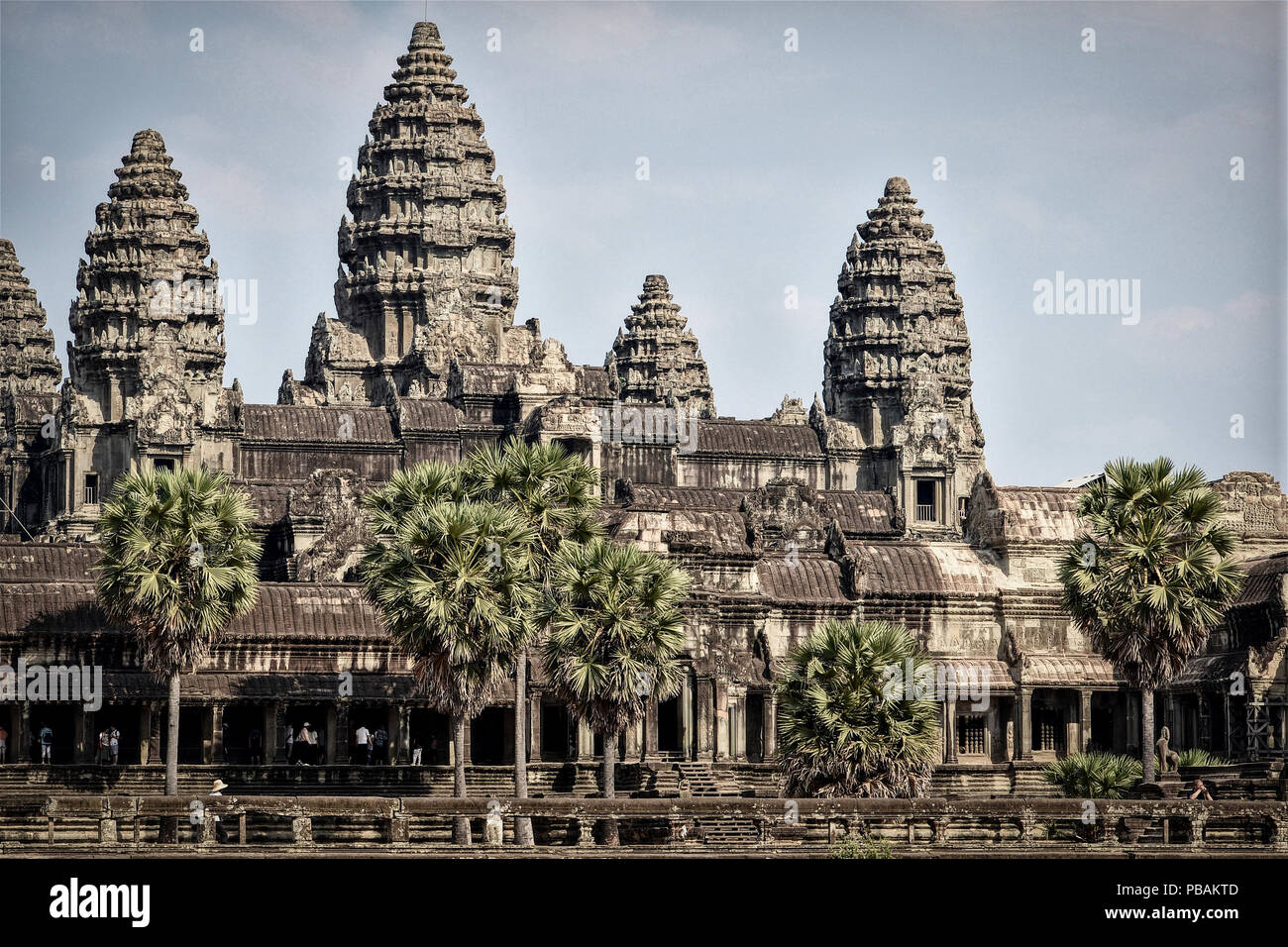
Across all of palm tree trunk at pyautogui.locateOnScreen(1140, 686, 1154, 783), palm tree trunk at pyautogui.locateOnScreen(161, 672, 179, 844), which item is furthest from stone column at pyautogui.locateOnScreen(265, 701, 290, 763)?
palm tree trunk at pyautogui.locateOnScreen(1140, 686, 1154, 783)

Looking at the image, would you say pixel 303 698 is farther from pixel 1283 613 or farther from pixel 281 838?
pixel 1283 613

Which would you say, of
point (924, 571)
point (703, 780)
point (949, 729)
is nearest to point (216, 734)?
point (703, 780)

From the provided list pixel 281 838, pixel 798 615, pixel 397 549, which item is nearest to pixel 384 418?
pixel 798 615

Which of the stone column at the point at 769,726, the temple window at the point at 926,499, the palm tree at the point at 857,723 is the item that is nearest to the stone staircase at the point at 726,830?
the palm tree at the point at 857,723

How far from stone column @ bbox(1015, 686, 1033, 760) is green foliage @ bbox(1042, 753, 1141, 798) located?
43.3ft

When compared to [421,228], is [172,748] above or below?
below

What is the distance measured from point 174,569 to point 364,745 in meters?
9.33

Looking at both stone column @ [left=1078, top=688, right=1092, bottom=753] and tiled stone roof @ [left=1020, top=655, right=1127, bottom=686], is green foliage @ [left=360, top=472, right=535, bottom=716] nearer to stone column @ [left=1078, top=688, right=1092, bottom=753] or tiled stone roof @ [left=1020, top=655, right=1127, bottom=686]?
tiled stone roof @ [left=1020, top=655, right=1127, bottom=686]

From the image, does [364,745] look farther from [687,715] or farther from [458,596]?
[458,596]

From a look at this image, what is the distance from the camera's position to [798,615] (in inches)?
3570

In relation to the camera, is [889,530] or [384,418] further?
[384,418]

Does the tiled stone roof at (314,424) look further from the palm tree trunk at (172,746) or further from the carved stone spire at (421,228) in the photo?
the palm tree trunk at (172,746)
